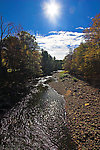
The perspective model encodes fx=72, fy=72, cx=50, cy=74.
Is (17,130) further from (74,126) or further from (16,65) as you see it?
(16,65)

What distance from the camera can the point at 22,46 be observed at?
63.0 feet

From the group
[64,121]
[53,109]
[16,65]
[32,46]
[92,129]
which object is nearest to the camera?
[92,129]

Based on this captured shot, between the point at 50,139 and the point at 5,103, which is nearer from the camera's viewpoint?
the point at 50,139

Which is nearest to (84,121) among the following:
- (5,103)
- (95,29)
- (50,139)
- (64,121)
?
(64,121)

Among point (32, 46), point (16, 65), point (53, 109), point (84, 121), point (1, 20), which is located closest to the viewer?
point (84, 121)

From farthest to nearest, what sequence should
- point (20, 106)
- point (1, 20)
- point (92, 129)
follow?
point (1, 20) → point (20, 106) → point (92, 129)

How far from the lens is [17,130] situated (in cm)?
715

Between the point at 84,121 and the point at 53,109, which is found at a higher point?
the point at 84,121

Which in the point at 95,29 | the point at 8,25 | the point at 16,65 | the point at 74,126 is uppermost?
the point at 8,25

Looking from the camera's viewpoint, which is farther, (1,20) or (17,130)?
(1,20)

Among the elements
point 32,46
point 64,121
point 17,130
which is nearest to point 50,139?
point 64,121

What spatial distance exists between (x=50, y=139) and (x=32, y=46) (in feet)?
77.1

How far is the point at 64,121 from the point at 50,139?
2.51m

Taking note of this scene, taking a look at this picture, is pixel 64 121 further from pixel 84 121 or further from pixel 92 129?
pixel 92 129
